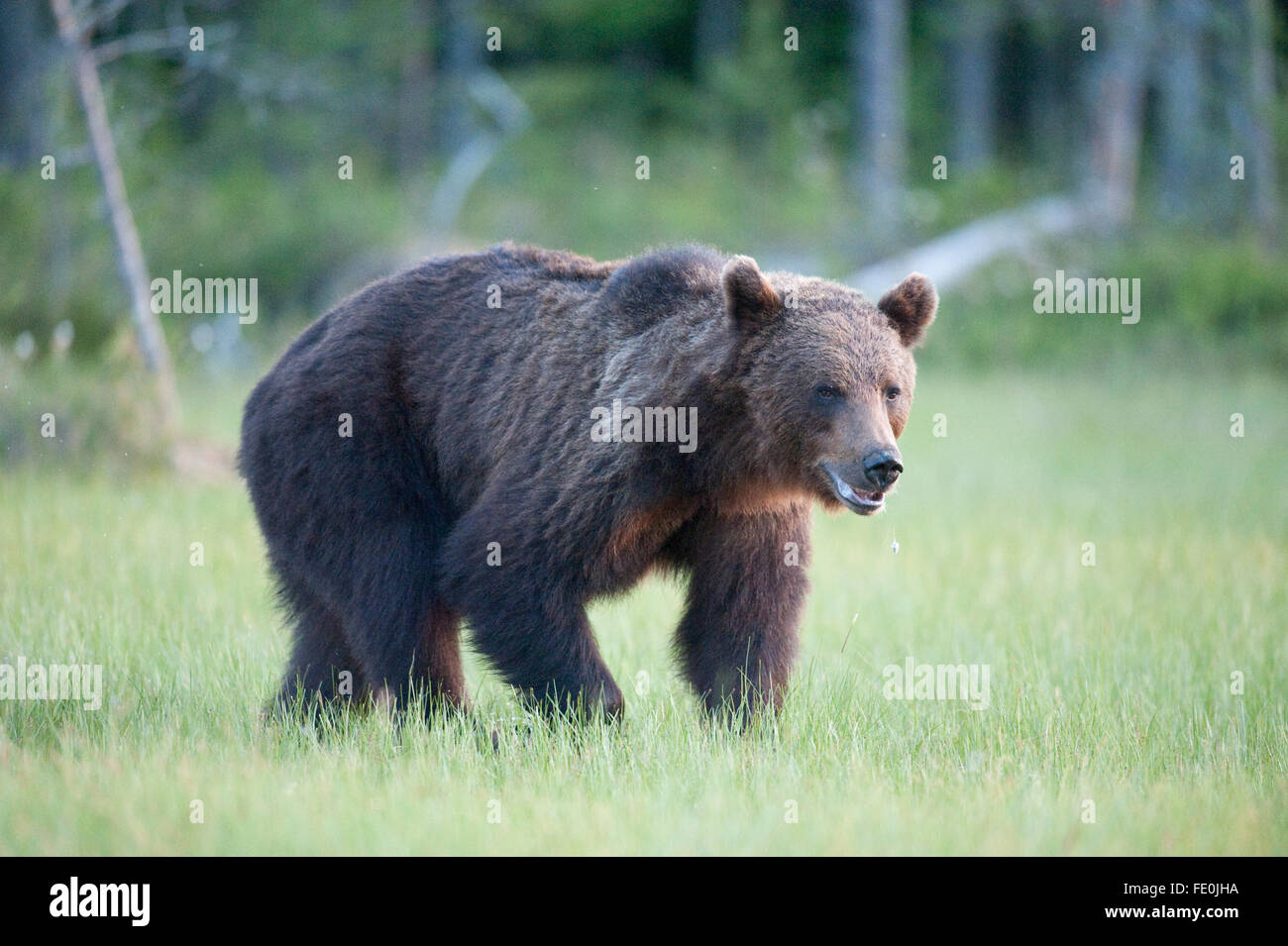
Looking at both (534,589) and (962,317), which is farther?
(962,317)

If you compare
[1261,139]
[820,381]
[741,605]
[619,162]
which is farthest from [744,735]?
[619,162]

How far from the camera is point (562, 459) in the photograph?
6.22m

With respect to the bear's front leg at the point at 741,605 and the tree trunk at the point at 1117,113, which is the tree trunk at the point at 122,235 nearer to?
the bear's front leg at the point at 741,605

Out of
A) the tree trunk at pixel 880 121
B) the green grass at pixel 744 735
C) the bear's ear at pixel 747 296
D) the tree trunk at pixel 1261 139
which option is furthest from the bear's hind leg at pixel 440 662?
the tree trunk at pixel 1261 139

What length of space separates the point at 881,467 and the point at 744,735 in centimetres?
145

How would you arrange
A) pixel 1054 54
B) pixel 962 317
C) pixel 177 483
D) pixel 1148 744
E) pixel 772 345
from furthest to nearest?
pixel 1054 54
pixel 962 317
pixel 177 483
pixel 1148 744
pixel 772 345

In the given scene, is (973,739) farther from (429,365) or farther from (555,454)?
(429,365)

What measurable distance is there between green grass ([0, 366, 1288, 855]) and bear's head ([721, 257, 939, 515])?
1.22 metres

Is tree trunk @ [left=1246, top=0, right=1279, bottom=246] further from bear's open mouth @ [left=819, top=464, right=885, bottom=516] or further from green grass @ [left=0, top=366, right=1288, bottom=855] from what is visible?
bear's open mouth @ [left=819, top=464, right=885, bottom=516]

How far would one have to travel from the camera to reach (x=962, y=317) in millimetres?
22625

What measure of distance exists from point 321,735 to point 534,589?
1429mm

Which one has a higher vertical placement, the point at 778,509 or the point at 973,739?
the point at 778,509

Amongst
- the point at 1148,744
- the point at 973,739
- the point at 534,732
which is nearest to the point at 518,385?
the point at 534,732

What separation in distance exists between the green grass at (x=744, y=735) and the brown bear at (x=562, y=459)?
16.4 inches
